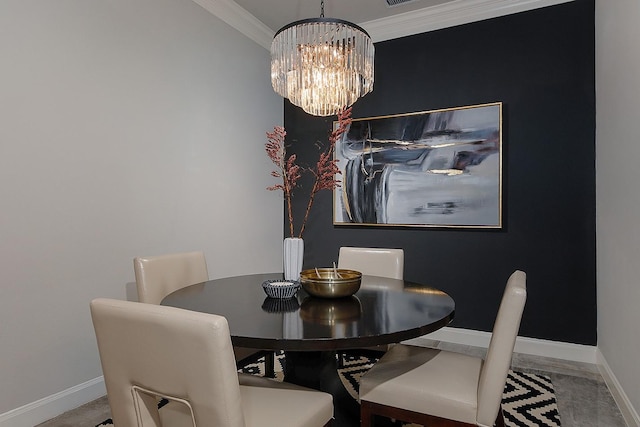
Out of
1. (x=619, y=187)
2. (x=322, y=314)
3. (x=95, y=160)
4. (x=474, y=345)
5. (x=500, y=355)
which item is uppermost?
(x=95, y=160)

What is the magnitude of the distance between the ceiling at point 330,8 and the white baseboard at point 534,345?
2.72 meters

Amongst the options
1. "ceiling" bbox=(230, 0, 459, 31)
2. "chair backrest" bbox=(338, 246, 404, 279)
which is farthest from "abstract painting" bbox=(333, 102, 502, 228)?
"chair backrest" bbox=(338, 246, 404, 279)

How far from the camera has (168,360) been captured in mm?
1008

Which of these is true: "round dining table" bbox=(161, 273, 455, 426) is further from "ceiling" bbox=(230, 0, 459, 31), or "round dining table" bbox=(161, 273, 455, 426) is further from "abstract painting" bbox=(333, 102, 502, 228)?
"ceiling" bbox=(230, 0, 459, 31)

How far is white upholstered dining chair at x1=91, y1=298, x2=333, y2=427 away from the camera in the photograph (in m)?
0.96

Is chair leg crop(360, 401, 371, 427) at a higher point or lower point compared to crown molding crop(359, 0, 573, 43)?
lower

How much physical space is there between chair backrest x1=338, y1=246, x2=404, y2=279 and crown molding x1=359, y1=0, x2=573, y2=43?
210 centimetres

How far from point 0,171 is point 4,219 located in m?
0.23

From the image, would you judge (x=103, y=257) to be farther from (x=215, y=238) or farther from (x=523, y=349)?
(x=523, y=349)

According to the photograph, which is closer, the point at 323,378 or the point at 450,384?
the point at 450,384

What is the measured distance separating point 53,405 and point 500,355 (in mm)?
2216

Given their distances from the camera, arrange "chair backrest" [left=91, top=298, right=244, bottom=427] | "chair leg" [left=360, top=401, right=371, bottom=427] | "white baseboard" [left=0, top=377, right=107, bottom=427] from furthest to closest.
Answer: "white baseboard" [left=0, top=377, right=107, bottom=427], "chair leg" [left=360, top=401, right=371, bottom=427], "chair backrest" [left=91, top=298, right=244, bottom=427]

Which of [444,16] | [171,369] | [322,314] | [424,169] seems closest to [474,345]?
[424,169]

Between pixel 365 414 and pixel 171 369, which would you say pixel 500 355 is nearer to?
pixel 365 414
